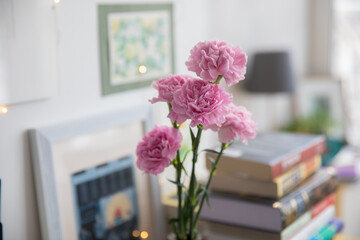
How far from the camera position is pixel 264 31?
242cm

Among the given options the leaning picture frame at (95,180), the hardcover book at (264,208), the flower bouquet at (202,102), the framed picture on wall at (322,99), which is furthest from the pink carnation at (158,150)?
the framed picture on wall at (322,99)

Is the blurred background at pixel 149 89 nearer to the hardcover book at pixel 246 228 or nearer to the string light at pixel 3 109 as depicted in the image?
the string light at pixel 3 109

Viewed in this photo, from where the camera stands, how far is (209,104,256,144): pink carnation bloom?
1037mm

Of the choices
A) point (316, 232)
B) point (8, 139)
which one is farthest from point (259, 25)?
point (8, 139)

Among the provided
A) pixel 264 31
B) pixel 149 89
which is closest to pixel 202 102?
pixel 149 89

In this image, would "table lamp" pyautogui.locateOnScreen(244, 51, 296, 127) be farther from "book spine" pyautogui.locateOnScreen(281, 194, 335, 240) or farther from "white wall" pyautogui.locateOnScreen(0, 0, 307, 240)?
"book spine" pyautogui.locateOnScreen(281, 194, 335, 240)

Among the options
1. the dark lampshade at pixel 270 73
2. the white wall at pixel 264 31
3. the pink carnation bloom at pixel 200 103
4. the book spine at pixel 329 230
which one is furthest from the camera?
the dark lampshade at pixel 270 73

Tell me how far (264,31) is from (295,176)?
1.22m

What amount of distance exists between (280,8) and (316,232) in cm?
148

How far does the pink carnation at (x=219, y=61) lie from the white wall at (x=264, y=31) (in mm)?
980

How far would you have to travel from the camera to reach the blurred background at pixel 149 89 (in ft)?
3.45

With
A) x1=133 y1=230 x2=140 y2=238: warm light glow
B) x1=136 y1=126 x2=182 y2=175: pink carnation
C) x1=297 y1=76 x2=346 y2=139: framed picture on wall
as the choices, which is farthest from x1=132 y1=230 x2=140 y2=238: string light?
x1=297 y1=76 x2=346 y2=139: framed picture on wall

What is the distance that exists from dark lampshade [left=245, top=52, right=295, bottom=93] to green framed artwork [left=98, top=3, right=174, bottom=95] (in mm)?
904

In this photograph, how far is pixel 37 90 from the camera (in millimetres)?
1086
